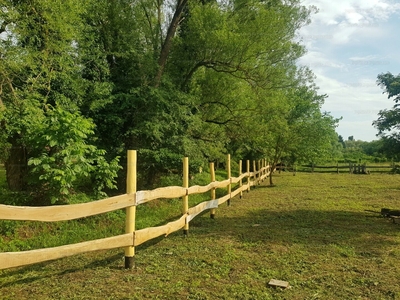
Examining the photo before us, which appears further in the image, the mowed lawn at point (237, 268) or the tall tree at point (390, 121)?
the tall tree at point (390, 121)

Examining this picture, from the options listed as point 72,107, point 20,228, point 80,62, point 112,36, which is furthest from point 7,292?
point 112,36

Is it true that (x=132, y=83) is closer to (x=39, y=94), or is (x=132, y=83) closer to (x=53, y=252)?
(x=39, y=94)

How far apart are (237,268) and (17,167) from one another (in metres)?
6.24

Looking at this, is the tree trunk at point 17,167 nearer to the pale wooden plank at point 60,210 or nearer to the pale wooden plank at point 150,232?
the pale wooden plank at point 150,232

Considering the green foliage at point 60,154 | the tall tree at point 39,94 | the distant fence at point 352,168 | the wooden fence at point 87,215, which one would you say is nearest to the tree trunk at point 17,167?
the tall tree at point 39,94

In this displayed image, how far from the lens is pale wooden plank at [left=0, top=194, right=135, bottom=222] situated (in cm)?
296

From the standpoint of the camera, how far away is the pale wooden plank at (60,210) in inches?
117

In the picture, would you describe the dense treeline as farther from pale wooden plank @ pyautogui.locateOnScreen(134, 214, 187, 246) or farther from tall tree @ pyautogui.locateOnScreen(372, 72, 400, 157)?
tall tree @ pyautogui.locateOnScreen(372, 72, 400, 157)

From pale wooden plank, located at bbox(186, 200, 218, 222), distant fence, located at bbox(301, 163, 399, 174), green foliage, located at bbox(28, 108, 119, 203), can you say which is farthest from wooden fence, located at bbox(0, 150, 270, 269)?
distant fence, located at bbox(301, 163, 399, 174)

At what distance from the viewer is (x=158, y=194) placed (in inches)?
194

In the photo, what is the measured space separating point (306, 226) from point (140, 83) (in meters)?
6.74

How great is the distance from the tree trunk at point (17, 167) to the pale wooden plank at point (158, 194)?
4.33 m

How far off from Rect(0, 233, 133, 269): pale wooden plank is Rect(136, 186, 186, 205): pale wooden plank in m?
0.51

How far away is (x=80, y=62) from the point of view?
29.7 feet
